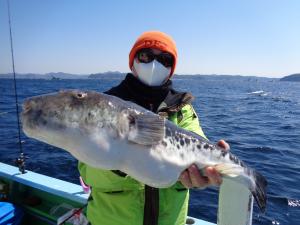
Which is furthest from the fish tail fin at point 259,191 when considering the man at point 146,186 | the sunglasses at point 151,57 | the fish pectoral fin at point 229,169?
the sunglasses at point 151,57

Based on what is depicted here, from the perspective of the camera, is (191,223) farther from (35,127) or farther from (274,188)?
(274,188)

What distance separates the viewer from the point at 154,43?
374 centimetres

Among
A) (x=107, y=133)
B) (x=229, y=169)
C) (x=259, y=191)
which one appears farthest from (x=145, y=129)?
(x=259, y=191)

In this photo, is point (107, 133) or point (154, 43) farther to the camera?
point (154, 43)

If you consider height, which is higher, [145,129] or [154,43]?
[154,43]

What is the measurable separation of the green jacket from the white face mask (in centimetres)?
118

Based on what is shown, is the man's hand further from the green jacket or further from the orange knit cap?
the orange knit cap

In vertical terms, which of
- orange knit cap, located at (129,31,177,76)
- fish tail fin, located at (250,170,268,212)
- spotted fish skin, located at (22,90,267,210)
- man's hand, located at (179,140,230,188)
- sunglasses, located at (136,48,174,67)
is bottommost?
fish tail fin, located at (250,170,268,212)

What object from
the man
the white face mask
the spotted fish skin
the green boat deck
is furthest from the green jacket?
the green boat deck

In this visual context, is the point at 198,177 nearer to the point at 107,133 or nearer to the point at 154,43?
the point at 107,133

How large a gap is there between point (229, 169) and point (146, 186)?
862 mm

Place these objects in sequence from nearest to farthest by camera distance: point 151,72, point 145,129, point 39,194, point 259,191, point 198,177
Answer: point 145,129 < point 198,177 < point 259,191 < point 151,72 < point 39,194

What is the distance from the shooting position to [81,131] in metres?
2.54

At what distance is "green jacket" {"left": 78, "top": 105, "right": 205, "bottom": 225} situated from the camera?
313 centimetres
